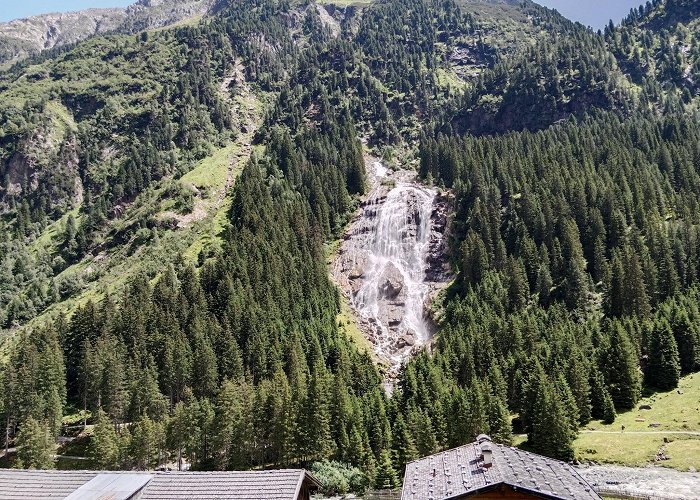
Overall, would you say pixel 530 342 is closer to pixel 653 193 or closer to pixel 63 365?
pixel 653 193

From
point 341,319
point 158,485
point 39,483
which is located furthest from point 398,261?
point 39,483

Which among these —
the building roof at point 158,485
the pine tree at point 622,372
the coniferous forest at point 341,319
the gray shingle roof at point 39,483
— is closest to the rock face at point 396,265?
the coniferous forest at point 341,319

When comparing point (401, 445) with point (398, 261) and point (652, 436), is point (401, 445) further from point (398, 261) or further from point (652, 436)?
point (398, 261)

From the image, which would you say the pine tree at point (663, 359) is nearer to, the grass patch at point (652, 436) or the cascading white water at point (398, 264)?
the grass patch at point (652, 436)

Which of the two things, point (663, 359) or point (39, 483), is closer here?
point (39, 483)

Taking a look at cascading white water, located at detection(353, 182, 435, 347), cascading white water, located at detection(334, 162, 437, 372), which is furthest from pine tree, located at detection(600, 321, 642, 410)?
cascading white water, located at detection(353, 182, 435, 347)

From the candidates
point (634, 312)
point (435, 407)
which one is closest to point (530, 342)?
point (634, 312)
